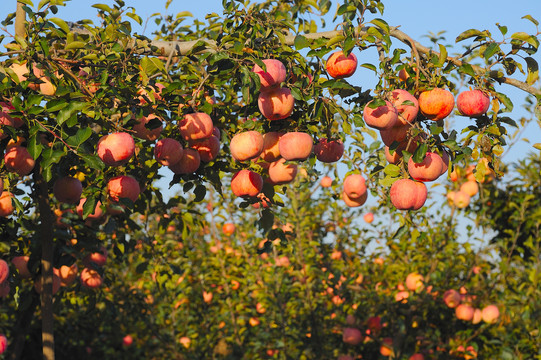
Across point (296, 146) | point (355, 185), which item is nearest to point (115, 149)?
point (296, 146)

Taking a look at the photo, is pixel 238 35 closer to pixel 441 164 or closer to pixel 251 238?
pixel 441 164

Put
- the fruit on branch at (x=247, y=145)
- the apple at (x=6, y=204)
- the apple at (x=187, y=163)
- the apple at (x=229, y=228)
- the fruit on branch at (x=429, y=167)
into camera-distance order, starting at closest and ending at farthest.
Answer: the fruit on branch at (x=429, y=167) → the fruit on branch at (x=247, y=145) → the apple at (x=187, y=163) → the apple at (x=6, y=204) → the apple at (x=229, y=228)

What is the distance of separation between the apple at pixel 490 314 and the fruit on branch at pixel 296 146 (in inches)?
150

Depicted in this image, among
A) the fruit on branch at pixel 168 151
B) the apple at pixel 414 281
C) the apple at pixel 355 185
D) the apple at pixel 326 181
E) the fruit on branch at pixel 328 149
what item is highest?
the apple at pixel 326 181

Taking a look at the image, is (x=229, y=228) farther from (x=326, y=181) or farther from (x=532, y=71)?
(x=532, y=71)

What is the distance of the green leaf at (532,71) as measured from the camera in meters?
2.54

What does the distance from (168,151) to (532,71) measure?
A: 5.36ft

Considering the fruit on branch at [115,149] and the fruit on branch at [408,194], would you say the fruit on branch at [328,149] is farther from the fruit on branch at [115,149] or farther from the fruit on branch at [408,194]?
the fruit on branch at [115,149]

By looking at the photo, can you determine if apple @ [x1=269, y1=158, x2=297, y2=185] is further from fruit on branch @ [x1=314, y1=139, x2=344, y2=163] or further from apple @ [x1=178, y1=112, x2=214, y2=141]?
apple @ [x1=178, y1=112, x2=214, y2=141]

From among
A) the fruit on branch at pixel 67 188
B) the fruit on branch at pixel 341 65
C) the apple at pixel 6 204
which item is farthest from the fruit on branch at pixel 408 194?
the apple at pixel 6 204

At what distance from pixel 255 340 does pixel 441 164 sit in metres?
4.42

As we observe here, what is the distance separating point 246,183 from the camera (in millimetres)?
2844

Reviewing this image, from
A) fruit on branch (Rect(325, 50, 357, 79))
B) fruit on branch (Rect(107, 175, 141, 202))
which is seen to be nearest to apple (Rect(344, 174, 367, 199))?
fruit on branch (Rect(325, 50, 357, 79))

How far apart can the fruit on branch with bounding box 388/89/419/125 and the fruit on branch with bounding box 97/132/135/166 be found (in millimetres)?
1115
